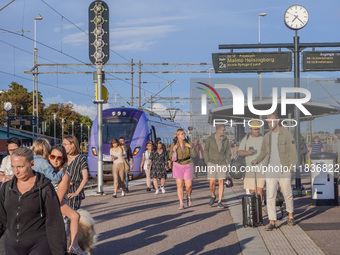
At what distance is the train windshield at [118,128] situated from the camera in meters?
Result: 26.9

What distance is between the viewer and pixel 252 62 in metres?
16.5

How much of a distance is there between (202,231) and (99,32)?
10.1m

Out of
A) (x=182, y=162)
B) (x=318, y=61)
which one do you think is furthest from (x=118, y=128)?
(x=182, y=162)

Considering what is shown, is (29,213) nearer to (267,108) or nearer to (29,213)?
(29,213)

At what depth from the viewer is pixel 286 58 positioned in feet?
53.7

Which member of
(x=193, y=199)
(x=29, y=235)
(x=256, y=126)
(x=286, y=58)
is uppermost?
(x=286, y=58)

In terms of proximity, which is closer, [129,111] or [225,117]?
[225,117]

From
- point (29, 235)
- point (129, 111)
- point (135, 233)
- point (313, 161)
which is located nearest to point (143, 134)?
point (129, 111)

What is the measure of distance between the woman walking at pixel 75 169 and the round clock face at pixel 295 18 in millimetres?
10546

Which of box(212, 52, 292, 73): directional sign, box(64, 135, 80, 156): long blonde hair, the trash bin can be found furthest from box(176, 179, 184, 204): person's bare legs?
box(64, 135, 80, 156): long blonde hair

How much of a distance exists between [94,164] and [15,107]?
57347mm

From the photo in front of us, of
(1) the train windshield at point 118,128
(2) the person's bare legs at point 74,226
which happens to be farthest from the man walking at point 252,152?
(1) the train windshield at point 118,128

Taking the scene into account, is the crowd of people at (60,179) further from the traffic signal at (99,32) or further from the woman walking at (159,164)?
the traffic signal at (99,32)

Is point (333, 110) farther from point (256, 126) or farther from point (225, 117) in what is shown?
point (256, 126)
